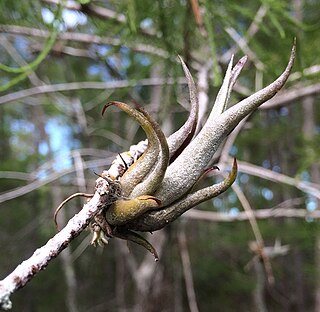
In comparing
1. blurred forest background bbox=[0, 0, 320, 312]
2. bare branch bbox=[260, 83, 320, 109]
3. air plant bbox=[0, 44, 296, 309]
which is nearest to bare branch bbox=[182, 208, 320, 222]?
blurred forest background bbox=[0, 0, 320, 312]

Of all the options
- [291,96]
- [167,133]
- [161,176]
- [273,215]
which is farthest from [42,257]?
[167,133]

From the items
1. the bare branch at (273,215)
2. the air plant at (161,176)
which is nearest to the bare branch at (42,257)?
the air plant at (161,176)

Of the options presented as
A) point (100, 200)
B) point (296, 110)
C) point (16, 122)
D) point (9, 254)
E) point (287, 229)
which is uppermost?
point (16, 122)

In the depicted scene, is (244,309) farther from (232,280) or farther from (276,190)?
(276,190)

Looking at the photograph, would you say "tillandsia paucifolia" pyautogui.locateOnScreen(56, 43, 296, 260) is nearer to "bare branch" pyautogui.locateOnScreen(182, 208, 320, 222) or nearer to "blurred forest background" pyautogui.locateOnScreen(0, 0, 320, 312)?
"blurred forest background" pyautogui.locateOnScreen(0, 0, 320, 312)

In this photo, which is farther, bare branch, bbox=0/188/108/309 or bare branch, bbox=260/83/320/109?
bare branch, bbox=260/83/320/109

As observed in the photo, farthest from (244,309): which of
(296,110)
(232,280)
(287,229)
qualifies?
(287,229)

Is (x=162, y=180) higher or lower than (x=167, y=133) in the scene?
lower

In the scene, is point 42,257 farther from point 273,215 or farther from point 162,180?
point 273,215
